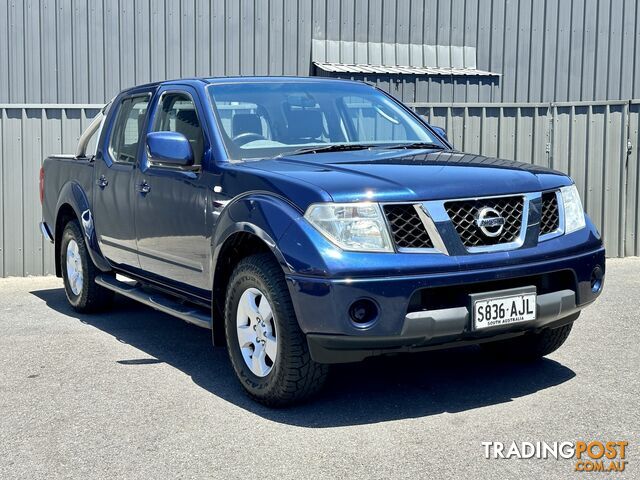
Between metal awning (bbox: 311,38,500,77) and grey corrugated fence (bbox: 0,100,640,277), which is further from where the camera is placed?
metal awning (bbox: 311,38,500,77)

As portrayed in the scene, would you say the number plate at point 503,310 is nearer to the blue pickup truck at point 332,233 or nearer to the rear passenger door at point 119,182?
the blue pickup truck at point 332,233

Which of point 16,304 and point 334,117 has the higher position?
point 334,117

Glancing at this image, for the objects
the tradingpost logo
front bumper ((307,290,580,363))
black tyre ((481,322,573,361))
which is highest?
front bumper ((307,290,580,363))

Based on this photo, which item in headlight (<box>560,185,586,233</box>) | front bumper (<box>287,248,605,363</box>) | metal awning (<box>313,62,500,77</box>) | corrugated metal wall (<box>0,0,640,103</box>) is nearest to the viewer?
front bumper (<box>287,248,605,363</box>)

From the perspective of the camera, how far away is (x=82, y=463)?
4297mm

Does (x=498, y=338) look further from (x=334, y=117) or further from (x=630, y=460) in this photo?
(x=334, y=117)

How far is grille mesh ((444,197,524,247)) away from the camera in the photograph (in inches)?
188

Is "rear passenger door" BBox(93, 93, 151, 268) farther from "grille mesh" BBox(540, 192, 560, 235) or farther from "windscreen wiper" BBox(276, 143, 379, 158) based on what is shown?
"grille mesh" BBox(540, 192, 560, 235)

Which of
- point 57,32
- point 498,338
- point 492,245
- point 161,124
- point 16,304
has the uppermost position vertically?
point 57,32

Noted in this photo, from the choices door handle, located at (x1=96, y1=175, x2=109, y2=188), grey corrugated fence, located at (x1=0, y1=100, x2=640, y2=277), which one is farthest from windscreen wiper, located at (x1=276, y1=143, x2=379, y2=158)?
grey corrugated fence, located at (x1=0, y1=100, x2=640, y2=277)

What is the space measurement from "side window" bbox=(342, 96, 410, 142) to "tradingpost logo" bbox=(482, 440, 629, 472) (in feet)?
7.71

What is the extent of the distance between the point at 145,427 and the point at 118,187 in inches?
99.4

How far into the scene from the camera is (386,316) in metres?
4.55

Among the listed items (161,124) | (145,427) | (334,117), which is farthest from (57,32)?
(145,427)
